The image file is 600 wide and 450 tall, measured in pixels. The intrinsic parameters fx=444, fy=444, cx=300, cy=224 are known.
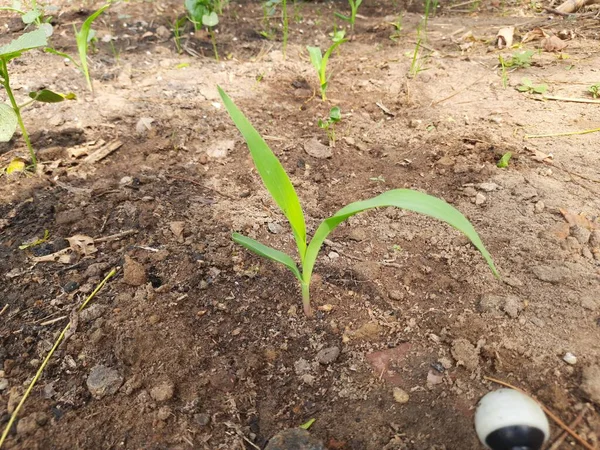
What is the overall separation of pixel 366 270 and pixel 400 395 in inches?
15.1

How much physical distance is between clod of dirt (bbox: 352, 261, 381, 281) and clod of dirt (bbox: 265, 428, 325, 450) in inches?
18.9

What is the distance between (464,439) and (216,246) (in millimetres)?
833

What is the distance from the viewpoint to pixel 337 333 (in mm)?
1138

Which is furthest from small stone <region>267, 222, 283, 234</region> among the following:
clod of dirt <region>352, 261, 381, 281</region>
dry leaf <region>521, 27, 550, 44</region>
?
dry leaf <region>521, 27, 550, 44</region>

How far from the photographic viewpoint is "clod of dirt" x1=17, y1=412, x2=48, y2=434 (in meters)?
0.93

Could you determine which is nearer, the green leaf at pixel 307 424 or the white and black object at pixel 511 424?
the white and black object at pixel 511 424

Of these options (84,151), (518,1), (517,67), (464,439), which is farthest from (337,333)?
(518,1)

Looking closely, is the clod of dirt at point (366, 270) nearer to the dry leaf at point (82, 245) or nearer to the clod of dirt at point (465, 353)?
the clod of dirt at point (465, 353)

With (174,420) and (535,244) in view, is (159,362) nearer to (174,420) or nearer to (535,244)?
(174,420)

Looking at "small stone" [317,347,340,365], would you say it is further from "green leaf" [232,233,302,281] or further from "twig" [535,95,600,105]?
"twig" [535,95,600,105]

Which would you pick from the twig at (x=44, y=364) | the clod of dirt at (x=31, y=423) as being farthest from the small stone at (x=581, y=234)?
the clod of dirt at (x=31, y=423)

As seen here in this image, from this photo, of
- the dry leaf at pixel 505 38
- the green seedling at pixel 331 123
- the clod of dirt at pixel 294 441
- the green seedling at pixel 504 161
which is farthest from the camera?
the dry leaf at pixel 505 38

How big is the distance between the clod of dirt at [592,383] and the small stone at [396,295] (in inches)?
17.3

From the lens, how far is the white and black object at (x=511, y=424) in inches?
30.6
